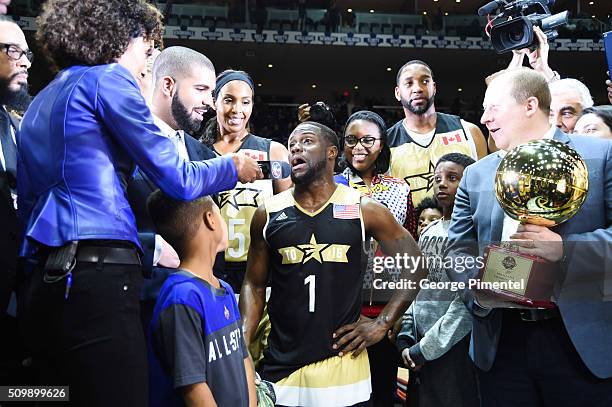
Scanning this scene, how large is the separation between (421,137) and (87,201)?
290 centimetres

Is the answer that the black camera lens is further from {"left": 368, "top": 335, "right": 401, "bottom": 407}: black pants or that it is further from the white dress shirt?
{"left": 368, "top": 335, "right": 401, "bottom": 407}: black pants

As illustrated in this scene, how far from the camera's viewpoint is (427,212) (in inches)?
145

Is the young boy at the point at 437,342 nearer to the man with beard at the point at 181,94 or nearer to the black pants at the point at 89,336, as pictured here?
the man with beard at the point at 181,94

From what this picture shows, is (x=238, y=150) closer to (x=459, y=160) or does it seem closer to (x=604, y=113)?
(x=459, y=160)

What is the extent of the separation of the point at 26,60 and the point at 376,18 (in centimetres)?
1610

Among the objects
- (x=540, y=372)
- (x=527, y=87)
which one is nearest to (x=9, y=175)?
(x=527, y=87)

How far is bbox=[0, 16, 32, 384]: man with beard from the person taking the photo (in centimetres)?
213

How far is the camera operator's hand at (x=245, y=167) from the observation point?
77.5 inches

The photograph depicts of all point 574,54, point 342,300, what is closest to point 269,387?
point 342,300

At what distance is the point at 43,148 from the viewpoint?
5.69 feet

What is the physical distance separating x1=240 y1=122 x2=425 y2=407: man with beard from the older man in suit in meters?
0.53

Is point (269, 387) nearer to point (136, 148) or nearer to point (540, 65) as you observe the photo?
point (136, 148)

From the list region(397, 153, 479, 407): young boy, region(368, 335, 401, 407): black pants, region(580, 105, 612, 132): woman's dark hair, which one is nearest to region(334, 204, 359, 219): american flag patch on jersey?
region(397, 153, 479, 407): young boy

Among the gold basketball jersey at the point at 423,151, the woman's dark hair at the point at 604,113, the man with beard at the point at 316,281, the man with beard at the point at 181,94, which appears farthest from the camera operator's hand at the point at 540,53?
the man with beard at the point at 181,94
